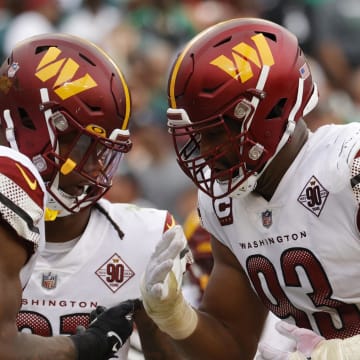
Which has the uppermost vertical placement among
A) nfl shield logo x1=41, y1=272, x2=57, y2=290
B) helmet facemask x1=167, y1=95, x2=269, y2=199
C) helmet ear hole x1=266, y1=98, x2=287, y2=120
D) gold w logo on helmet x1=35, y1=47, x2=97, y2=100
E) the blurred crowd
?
gold w logo on helmet x1=35, y1=47, x2=97, y2=100

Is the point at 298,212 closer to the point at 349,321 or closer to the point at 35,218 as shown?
the point at 349,321

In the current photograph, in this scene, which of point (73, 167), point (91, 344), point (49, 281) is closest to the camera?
point (91, 344)

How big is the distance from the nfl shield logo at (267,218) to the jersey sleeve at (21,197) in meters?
0.91

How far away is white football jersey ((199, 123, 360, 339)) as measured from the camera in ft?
11.2

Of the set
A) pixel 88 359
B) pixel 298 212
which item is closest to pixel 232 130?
pixel 298 212

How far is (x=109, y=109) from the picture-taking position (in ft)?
12.2

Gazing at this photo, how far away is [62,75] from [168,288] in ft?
2.73

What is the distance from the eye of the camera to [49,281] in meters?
3.72

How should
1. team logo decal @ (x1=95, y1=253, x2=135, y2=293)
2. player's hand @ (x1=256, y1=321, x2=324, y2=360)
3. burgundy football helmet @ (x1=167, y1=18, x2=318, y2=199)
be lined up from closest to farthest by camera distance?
player's hand @ (x1=256, y1=321, x2=324, y2=360) < burgundy football helmet @ (x1=167, y1=18, x2=318, y2=199) < team logo decal @ (x1=95, y1=253, x2=135, y2=293)

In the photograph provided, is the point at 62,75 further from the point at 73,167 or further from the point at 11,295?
the point at 11,295

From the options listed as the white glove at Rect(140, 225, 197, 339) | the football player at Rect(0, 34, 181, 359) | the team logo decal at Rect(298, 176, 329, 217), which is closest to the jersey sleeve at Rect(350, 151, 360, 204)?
the team logo decal at Rect(298, 176, 329, 217)

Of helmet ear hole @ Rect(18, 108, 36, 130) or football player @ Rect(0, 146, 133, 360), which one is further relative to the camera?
helmet ear hole @ Rect(18, 108, 36, 130)

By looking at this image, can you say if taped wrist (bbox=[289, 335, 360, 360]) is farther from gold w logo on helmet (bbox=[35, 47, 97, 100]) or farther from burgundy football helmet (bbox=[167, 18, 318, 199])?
gold w logo on helmet (bbox=[35, 47, 97, 100])

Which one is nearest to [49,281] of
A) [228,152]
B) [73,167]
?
[73,167]
